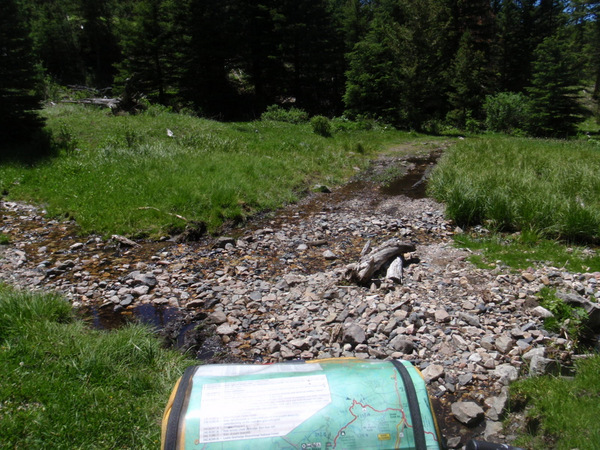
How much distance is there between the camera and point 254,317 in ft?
19.1

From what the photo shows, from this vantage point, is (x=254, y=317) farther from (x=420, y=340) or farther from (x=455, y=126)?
(x=455, y=126)

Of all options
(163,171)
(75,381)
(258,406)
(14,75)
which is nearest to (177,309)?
(75,381)

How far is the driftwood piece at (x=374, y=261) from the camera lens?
662cm

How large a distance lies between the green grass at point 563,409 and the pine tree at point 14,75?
1614 centimetres

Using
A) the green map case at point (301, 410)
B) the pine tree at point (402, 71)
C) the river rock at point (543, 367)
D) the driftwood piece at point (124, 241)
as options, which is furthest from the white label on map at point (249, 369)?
the pine tree at point (402, 71)

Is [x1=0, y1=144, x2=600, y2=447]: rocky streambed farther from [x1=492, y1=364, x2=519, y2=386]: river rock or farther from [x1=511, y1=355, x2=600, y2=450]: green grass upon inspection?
[x1=511, y1=355, x2=600, y2=450]: green grass

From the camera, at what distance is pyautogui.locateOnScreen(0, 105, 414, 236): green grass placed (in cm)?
962

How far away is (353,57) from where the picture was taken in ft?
97.3

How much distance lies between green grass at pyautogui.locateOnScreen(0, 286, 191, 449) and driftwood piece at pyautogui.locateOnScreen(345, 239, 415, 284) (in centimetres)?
318

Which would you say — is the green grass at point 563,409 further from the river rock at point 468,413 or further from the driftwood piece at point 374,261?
the driftwood piece at point 374,261

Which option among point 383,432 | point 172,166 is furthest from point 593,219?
point 172,166

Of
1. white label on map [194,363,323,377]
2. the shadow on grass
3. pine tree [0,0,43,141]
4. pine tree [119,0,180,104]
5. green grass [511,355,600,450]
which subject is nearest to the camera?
white label on map [194,363,323,377]

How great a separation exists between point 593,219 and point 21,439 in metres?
9.27

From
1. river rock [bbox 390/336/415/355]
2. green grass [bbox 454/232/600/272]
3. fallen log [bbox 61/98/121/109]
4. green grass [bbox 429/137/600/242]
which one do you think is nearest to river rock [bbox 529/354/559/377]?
river rock [bbox 390/336/415/355]
